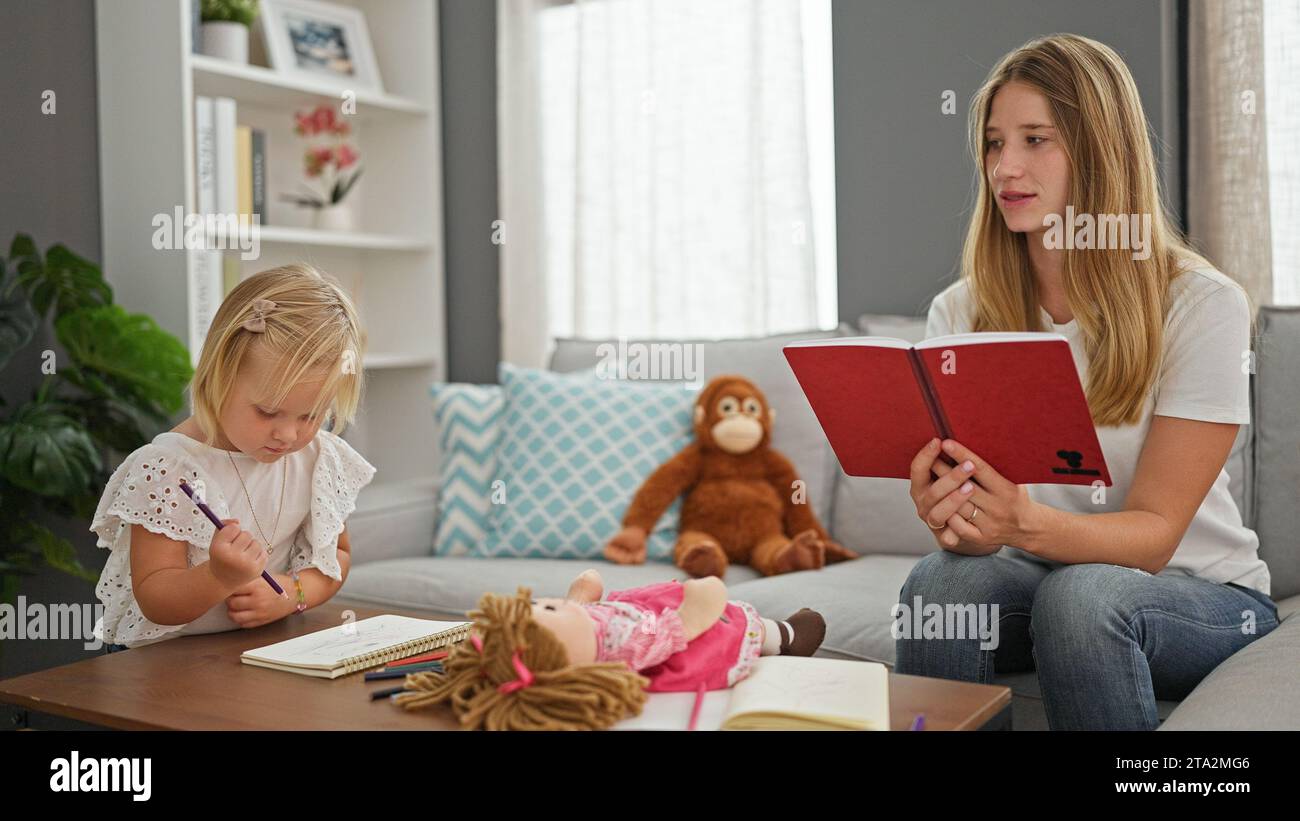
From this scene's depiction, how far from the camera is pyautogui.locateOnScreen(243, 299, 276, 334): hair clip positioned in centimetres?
138

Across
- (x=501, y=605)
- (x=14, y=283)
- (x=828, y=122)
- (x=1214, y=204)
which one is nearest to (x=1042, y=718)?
(x=501, y=605)

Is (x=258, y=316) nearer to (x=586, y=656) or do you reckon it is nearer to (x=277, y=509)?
(x=277, y=509)

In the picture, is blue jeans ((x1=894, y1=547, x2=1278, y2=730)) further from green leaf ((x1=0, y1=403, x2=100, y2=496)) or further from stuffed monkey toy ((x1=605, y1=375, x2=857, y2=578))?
green leaf ((x1=0, y1=403, x2=100, y2=496))

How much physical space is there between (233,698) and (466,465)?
1.37 m

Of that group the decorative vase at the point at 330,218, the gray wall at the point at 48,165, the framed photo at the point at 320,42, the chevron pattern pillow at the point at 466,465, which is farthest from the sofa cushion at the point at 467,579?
the framed photo at the point at 320,42

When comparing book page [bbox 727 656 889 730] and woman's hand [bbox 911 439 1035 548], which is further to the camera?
woman's hand [bbox 911 439 1035 548]

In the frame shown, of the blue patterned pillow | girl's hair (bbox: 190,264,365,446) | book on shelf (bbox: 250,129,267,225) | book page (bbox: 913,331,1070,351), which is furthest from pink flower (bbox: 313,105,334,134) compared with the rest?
book page (bbox: 913,331,1070,351)

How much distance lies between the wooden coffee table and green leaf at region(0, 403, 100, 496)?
0.93 m

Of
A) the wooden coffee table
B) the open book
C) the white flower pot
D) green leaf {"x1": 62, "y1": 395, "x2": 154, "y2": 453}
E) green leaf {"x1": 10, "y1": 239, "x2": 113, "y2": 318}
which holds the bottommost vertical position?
the wooden coffee table

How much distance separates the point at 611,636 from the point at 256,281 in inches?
28.8

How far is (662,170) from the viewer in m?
2.92

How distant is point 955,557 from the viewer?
1.52m

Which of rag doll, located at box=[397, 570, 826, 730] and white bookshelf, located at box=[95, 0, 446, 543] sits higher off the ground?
white bookshelf, located at box=[95, 0, 446, 543]

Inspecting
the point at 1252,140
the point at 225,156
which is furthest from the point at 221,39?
the point at 1252,140
